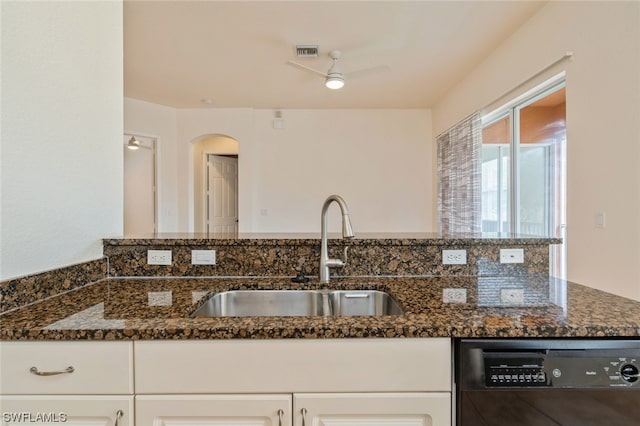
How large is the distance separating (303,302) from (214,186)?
15.9 ft

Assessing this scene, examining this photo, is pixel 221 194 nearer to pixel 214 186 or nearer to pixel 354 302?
pixel 214 186

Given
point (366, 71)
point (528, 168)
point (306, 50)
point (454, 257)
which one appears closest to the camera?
point (454, 257)

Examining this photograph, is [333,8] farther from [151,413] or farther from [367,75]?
[151,413]

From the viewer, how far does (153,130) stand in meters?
4.74

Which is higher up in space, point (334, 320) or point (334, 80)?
point (334, 80)

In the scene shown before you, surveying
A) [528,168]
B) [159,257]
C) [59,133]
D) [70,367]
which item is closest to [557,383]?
[70,367]

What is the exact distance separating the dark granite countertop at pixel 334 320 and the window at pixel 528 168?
5.00 ft

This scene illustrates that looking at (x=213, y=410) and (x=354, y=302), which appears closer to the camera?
(x=213, y=410)

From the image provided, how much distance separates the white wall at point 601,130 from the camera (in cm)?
175

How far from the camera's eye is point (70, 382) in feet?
2.75

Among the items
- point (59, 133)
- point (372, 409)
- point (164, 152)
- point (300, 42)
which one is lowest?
point (372, 409)

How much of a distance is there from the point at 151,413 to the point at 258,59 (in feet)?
10.8

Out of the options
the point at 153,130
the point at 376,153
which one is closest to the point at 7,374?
the point at 153,130

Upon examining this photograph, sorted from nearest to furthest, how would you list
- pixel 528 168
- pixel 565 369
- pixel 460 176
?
1. pixel 565 369
2. pixel 528 168
3. pixel 460 176
